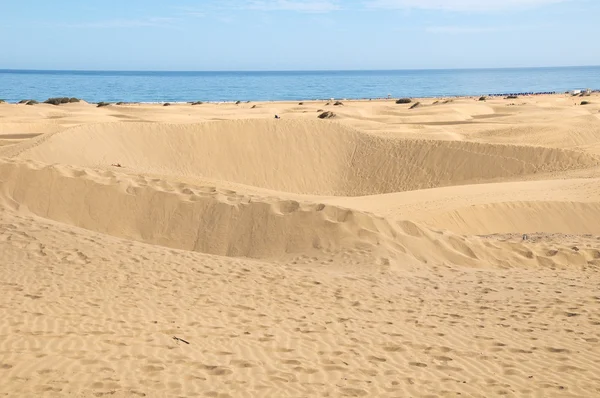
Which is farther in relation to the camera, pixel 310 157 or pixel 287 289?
pixel 310 157

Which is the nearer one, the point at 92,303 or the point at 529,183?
the point at 92,303

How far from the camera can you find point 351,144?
26.8 metres

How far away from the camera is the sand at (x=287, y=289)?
605cm

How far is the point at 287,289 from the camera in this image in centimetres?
941

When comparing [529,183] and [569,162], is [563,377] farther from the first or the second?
[569,162]

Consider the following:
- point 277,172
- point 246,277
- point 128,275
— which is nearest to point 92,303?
point 128,275

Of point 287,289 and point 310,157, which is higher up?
point 310,157

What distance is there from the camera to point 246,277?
9.87m

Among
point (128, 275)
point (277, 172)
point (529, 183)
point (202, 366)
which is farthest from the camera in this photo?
point (277, 172)

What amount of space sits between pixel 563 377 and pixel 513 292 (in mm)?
3766

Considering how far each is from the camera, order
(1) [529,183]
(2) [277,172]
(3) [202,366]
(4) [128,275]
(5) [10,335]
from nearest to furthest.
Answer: (3) [202,366] < (5) [10,335] < (4) [128,275] < (1) [529,183] < (2) [277,172]

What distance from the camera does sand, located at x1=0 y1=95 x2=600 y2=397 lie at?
6.05m

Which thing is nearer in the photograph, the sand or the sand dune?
the sand

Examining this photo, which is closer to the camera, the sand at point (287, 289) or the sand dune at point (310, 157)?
the sand at point (287, 289)
